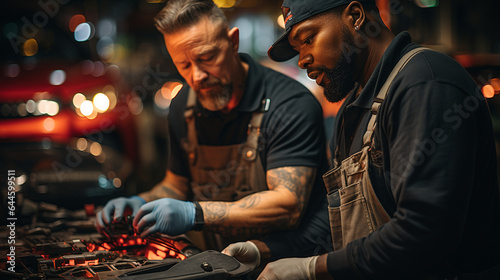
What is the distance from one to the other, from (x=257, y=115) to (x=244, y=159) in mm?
208

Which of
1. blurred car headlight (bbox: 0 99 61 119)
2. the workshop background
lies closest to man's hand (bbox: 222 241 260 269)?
the workshop background

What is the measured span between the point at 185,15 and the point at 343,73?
839mm

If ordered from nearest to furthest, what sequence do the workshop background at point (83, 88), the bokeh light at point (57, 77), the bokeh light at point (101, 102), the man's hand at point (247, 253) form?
the man's hand at point (247, 253)
the workshop background at point (83, 88)
the bokeh light at point (57, 77)
the bokeh light at point (101, 102)

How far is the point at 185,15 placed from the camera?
2.10 m

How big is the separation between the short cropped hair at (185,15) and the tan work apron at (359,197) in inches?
36.6

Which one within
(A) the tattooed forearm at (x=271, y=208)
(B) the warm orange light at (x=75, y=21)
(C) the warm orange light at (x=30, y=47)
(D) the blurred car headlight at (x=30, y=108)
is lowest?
(A) the tattooed forearm at (x=271, y=208)

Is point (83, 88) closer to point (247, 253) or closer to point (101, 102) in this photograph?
point (101, 102)

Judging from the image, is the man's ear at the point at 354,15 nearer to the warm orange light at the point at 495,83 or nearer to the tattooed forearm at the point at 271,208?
the tattooed forearm at the point at 271,208

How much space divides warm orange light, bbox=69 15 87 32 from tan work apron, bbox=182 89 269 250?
4.02 metres

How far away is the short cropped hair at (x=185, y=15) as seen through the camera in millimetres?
2105

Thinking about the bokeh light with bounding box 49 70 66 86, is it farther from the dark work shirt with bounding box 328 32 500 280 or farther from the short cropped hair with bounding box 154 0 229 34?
the dark work shirt with bounding box 328 32 500 280

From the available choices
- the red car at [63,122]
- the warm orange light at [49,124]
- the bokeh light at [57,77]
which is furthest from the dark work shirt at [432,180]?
the bokeh light at [57,77]

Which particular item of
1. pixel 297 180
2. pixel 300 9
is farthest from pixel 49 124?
pixel 300 9

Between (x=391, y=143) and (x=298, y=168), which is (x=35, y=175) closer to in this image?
(x=298, y=168)
